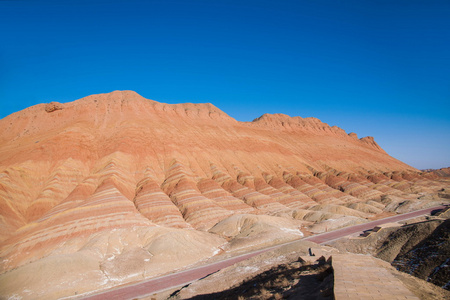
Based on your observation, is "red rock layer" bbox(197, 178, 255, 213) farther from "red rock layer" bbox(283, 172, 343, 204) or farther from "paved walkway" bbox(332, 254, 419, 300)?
"paved walkway" bbox(332, 254, 419, 300)

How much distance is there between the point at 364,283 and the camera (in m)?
11.0

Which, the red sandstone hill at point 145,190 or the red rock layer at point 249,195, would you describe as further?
the red rock layer at point 249,195

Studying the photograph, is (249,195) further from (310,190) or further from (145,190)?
(145,190)

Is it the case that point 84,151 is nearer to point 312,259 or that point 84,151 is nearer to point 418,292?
point 312,259

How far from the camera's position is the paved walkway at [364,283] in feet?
31.8

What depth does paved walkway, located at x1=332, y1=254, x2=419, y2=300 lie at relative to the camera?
970cm

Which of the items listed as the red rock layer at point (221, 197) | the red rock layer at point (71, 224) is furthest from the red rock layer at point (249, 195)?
the red rock layer at point (71, 224)

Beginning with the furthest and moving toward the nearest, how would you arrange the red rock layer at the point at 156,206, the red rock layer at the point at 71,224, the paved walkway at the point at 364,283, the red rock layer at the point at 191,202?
the red rock layer at the point at 191,202 < the red rock layer at the point at 156,206 < the red rock layer at the point at 71,224 < the paved walkway at the point at 364,283

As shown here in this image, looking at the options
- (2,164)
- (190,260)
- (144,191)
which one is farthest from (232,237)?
(2,164)

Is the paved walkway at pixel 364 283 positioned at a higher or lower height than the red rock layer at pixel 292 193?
lower

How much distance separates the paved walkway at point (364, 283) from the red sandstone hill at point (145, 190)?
25.8 meters

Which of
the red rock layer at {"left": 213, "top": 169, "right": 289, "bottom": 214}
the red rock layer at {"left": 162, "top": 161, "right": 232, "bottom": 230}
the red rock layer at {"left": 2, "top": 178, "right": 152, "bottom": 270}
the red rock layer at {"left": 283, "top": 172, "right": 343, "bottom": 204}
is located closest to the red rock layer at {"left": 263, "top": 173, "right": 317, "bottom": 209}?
the red rock layer at {"left": 283, "top": 172, "right": 343, "bottom": 204}

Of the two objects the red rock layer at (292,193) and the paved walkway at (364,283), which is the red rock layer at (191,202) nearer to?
the red rock layer at (292,193)

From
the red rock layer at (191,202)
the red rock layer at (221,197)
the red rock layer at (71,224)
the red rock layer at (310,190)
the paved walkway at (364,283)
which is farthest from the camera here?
the red rock layer at (310,190)
